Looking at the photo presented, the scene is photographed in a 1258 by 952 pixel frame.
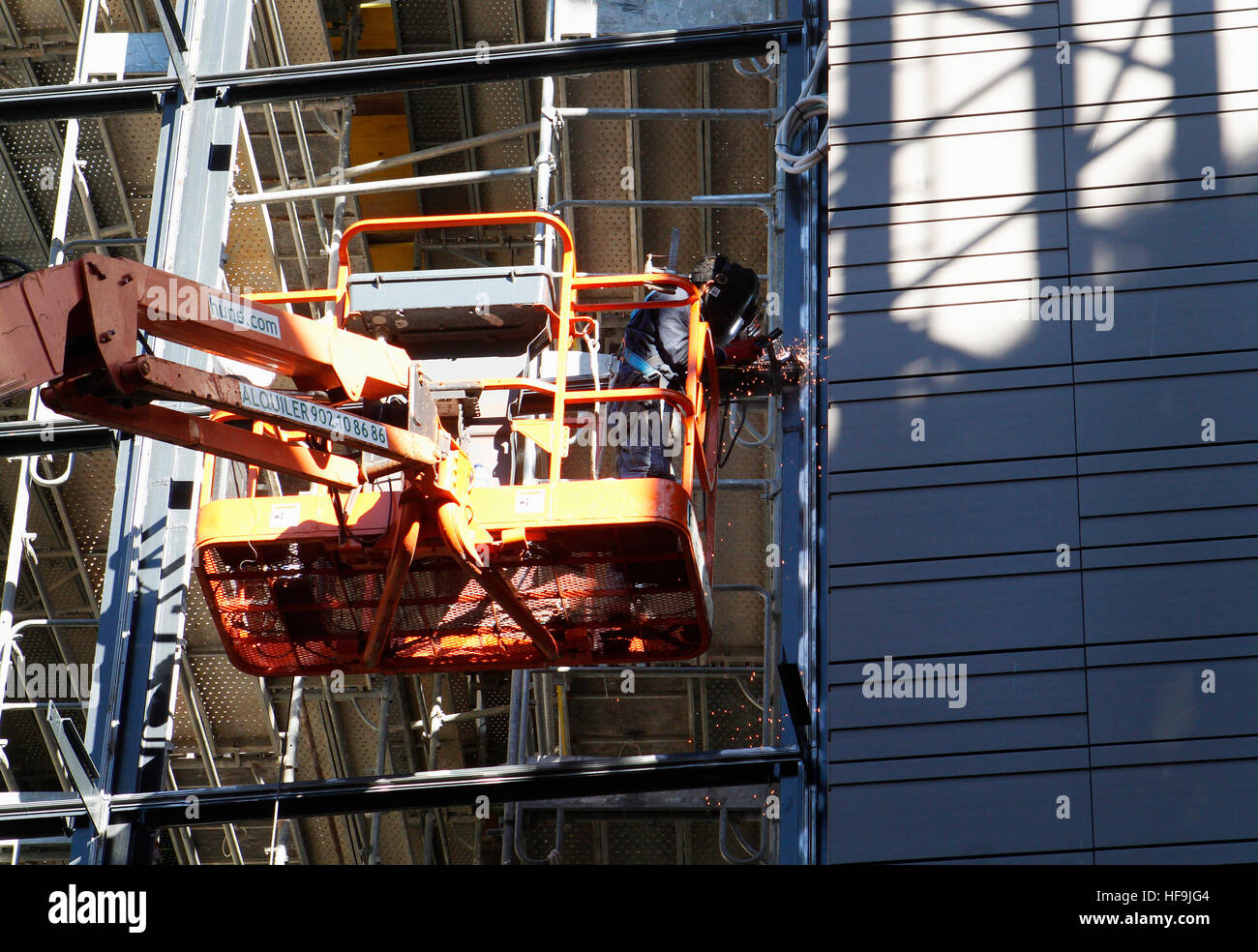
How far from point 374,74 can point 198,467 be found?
3527 mm

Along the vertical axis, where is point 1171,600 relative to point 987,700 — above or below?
above

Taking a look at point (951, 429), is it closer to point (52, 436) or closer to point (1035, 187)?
point (1035, 187)

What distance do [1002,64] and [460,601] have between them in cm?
467

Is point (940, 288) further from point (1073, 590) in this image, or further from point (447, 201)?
point (447, 201)

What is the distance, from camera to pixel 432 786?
37.0ft

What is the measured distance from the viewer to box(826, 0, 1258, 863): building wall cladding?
8570 millimetres

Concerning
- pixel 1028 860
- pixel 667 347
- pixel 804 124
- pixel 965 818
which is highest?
pixel 804 124

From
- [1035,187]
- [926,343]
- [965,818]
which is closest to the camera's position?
[965,818]

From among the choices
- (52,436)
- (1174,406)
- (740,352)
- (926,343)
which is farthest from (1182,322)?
(52,436)

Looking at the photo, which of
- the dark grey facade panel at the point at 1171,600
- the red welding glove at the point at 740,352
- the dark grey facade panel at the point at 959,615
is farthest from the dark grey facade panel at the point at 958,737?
the red welding glove at the point at 740,352

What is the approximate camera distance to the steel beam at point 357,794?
10.9 m

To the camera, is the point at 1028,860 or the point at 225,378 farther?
the point at 225,378

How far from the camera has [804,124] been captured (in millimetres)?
11992
